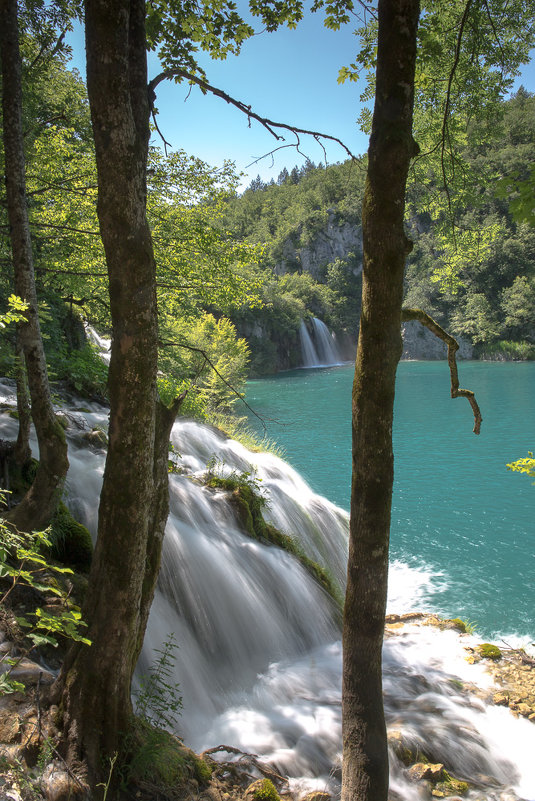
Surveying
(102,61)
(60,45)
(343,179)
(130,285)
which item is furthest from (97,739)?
(343,179)

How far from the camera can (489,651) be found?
6312mm

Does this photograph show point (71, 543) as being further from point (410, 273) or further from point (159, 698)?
point (410, 273)

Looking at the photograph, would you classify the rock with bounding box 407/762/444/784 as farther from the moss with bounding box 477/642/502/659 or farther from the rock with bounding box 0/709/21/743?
the rock with bounding box 0/709/21/743

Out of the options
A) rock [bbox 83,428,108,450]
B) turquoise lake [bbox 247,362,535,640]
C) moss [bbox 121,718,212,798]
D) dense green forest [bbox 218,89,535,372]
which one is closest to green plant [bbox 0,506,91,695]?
moss [bbox 121,718,212,798]

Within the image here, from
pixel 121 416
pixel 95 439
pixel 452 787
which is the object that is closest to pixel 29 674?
pixel 121 416

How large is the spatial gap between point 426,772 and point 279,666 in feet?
5.91

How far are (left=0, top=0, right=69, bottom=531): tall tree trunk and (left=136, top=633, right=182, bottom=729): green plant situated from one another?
160cm

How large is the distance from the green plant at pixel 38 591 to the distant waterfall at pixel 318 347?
44963 millimetres

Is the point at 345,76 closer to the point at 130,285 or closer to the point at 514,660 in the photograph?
the point at 130,285

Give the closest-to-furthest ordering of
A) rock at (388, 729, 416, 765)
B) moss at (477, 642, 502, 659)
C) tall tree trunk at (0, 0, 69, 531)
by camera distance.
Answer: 1. rock at (388, 729, 416, 765)
2. tall tree trunk at (0, 0, 69, 531)
3. moss at (477, 642, 502, 659)

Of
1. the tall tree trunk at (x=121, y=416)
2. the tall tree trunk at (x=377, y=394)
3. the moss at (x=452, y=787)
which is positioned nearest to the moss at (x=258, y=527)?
the moss at (x=452, y=787)

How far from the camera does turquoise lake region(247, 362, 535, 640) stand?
8.74 meters

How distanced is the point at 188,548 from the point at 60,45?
6.03m

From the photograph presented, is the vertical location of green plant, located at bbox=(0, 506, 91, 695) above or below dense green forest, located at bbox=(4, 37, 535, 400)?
below
